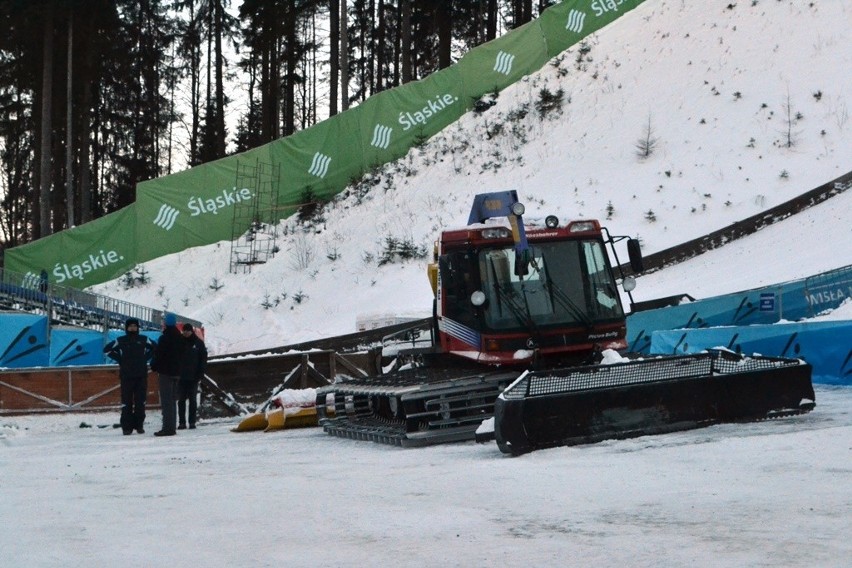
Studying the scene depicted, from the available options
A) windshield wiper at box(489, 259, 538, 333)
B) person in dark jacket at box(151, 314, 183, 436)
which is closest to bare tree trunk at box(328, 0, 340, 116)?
person in dark jacket at box(151, 314, 183, 436)

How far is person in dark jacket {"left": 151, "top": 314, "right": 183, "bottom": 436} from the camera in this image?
1561cm

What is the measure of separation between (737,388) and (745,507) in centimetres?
436

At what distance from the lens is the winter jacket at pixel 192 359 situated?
645 inches

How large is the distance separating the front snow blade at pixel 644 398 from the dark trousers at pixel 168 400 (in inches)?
281

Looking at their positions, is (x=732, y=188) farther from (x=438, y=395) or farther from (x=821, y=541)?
(x=821, y=541)

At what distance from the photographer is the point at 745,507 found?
6750 millimetres

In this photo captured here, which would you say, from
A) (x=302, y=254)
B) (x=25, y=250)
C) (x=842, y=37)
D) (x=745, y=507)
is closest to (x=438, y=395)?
(x=745, y=507)

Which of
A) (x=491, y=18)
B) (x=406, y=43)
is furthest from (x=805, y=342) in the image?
(x=491, y=18)

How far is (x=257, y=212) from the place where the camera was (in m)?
37.9

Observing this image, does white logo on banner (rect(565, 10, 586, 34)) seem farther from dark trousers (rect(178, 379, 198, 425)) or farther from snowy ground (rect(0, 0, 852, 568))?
dark trousers (rect(178, 379, 198, 425))

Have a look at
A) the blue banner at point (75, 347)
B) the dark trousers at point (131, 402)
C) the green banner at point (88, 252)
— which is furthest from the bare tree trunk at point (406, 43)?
the dark trousers at point (131, 402)

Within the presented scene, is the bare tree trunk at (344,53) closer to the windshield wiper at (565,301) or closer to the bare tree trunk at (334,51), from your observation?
the bare tree trunk at (334,51)

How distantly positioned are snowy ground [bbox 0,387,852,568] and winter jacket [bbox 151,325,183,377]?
384cm

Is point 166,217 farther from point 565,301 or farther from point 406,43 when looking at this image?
point 565,301
